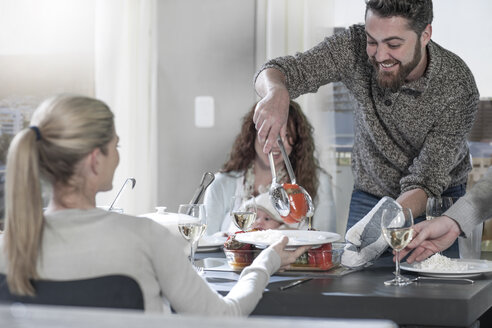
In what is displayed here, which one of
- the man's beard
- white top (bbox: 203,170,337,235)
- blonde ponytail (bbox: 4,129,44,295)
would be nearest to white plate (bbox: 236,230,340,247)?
the man's beard

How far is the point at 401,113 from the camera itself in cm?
254

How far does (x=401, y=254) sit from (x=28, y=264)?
1060mm

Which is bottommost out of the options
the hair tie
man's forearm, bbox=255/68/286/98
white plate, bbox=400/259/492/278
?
white plate, bbox=400/259/492/278

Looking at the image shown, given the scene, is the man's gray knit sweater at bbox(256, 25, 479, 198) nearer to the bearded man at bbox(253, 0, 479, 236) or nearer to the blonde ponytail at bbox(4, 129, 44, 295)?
the bearded man at bbox(253, 0, 479, 236)

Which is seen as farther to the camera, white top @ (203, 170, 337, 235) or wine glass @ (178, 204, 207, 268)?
white top @ (203, 170, 337, 235)

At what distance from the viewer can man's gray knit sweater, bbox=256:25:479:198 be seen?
2.46 m

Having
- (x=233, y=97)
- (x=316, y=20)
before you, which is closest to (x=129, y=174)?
(x=233, y=97)

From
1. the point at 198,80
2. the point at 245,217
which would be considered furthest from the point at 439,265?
the point at 198,80

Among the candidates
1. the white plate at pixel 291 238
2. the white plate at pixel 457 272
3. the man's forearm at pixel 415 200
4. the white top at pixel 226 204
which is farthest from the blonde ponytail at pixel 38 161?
the white top at pixel 226 204

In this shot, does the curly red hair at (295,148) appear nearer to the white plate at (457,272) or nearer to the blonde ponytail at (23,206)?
the white plate at (457,272)

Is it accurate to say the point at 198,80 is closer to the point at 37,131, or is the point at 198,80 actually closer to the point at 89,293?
the point at 37,131

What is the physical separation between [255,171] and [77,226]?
203 cm

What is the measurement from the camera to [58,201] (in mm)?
1360

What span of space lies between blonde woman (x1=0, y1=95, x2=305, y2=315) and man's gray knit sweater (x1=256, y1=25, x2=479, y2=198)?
1.29 m
